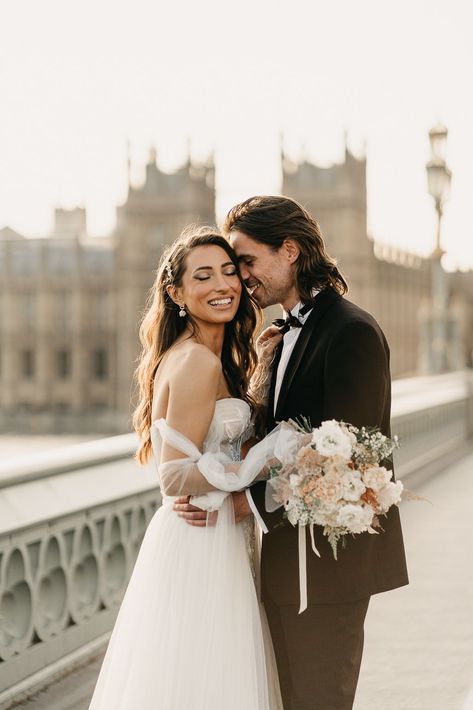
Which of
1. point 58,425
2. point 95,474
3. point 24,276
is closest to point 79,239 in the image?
point 24,276

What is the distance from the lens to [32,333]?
251 feet

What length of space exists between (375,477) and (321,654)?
0.48 m

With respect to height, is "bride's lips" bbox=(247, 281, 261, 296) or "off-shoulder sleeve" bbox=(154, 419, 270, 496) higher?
"bride's lips" bbox=(247, 281, 261, 296)

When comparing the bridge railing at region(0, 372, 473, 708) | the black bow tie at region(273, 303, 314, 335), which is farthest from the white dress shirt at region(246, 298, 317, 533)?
the bridge railing at region(0, 372, 473, 708)

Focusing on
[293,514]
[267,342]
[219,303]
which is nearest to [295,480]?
[293,514]

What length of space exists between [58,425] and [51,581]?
6994cm

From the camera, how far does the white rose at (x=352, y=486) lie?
7.77 feet

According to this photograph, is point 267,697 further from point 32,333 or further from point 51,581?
point 32,333

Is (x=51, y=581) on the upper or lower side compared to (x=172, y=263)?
lower

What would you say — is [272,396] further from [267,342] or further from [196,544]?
[196,544]

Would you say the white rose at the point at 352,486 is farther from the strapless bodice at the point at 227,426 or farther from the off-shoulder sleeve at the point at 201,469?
the strapless bodice at the point at 227,426

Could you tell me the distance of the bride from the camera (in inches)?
100

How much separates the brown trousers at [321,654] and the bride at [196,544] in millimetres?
89

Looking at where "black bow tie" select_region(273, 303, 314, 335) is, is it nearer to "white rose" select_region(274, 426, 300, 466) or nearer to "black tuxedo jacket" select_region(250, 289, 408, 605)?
"black tuxedo jacket" select_region(250, 289, 408, 605)
